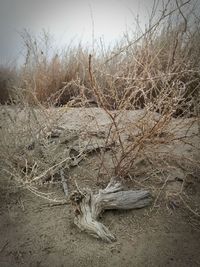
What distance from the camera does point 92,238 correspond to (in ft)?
7.80

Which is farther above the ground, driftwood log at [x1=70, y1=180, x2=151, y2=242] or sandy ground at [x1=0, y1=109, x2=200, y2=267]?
driftwood log at [x1=70, y1=180, x2=151, y2=242]

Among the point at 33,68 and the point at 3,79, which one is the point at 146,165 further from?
the point at 3,79

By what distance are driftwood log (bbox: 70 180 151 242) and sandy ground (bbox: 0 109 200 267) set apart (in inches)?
1.7

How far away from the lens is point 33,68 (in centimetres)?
509

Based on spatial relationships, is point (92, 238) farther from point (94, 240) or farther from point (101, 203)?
point (101, 203)

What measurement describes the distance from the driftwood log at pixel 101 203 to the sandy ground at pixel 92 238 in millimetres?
43

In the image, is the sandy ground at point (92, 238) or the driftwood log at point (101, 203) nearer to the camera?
the sandy ground at point (92, 238)

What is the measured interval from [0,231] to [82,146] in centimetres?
93

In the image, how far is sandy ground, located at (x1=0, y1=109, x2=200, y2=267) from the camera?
2.25 meters

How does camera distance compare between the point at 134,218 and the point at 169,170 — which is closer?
the point at 134,218

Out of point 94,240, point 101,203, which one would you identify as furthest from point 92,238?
point 101,203

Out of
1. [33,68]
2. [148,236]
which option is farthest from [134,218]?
[33,68]

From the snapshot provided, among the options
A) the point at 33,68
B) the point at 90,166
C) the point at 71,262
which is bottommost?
the point at 71,262

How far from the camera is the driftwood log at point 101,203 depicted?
2.38 metres
